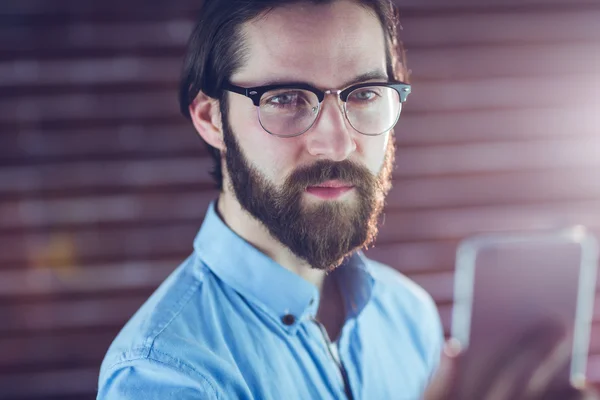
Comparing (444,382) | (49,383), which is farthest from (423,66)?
(49,383)

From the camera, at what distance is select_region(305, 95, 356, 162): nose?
1.51 m

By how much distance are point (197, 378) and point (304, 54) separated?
37.9 inches

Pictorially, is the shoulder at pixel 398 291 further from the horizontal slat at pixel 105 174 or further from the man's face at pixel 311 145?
the horizontal slat at pixel 105 174

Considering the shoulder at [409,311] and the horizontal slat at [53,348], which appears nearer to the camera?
the shoulder at [409,311]

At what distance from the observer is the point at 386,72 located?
168 cm

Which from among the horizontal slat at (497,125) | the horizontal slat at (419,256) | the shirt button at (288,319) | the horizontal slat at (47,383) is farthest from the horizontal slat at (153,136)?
the shirt button at (288,319)

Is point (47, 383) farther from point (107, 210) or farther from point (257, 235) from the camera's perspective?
point (257, 235)

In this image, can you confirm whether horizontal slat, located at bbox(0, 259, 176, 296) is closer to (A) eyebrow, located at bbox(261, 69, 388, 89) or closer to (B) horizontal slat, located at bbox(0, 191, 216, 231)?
(B) horizontal slat, located at bbox(0, 191, 216, 231)

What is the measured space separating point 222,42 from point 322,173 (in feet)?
1.81

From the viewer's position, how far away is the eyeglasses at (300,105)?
150 centimetres

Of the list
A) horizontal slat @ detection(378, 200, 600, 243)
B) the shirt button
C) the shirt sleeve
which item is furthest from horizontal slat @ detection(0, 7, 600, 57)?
the shirt sleeve

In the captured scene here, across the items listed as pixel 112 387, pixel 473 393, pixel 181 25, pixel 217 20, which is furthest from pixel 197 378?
pixel 181 25

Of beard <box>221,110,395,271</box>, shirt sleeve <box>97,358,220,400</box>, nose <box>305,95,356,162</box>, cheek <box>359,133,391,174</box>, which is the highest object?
nose <box>305,95,356,162</box>

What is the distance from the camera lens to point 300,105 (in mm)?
1529
